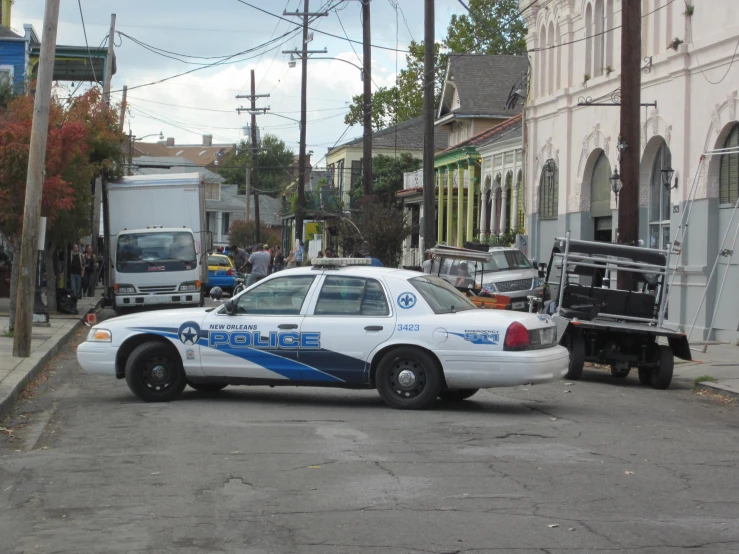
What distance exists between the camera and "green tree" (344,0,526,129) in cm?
6122

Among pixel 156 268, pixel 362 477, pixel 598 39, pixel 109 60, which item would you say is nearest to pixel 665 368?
pixel 362 477

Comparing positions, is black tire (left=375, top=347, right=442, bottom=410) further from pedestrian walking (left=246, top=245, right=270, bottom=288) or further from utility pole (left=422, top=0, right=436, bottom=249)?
pedestrian walking (left=246, top=245, right=270, bottom=288)

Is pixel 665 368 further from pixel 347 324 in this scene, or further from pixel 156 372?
pixel 156 372

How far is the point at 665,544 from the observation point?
6160 mm

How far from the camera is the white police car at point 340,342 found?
11.1m

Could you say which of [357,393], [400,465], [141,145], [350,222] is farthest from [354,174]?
[141,145]

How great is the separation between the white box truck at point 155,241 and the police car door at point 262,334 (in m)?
14.8

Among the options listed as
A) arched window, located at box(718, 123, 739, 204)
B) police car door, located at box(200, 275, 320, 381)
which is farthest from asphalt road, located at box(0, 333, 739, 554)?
arched window, located at box(718, 123, 739, 204)

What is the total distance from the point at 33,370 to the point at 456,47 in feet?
162

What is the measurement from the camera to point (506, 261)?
92.6 feet

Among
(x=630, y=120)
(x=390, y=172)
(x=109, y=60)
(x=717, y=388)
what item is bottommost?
(x=717, y=388)

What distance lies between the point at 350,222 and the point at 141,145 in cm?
9292

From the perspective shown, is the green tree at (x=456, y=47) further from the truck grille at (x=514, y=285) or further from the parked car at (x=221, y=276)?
the truck grille at (x=514, y=285)

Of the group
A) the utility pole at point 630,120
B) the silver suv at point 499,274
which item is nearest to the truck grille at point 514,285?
the silver suv at point 499,274
